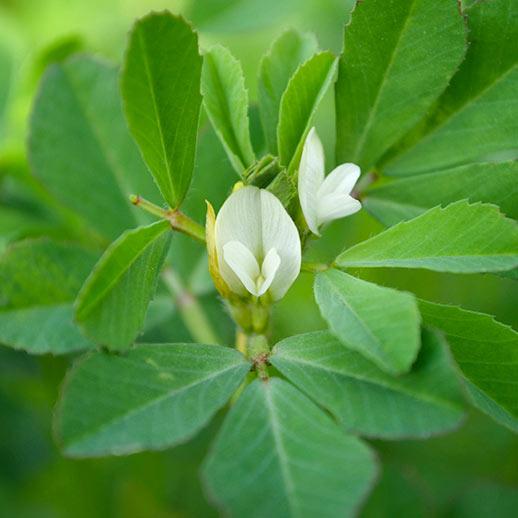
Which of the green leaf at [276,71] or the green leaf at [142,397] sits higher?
the green leaf at [276,71]

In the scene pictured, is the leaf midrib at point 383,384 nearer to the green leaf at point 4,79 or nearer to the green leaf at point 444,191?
the green leaf at point 444,191

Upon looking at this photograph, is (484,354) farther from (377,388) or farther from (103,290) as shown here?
(103,290)

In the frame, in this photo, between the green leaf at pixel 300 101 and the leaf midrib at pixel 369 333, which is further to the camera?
the green leaf at pixel 300 101

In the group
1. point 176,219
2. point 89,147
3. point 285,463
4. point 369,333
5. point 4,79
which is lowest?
point 285,463

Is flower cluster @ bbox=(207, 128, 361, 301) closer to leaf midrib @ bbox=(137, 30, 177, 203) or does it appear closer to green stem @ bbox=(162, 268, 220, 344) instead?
leaf midrib @ bbox=(137, 30, 177, 203)

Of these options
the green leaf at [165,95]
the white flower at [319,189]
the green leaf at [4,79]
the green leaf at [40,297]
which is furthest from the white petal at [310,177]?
the green leaf at [4,79]

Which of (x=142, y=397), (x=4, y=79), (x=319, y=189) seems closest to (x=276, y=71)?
(x=319, y=189)

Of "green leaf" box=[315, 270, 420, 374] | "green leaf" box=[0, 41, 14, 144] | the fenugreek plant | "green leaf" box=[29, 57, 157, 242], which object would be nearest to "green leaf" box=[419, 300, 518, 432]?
the fenugreek plant
